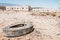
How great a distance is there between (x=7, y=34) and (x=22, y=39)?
1147 mm

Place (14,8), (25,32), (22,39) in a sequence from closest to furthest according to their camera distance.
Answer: (22,39) → (25,32) → (14,8)

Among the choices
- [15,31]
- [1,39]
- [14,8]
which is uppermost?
[15,31]

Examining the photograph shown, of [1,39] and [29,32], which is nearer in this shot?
[1,39]

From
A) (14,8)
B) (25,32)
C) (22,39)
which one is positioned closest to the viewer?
(22,39)

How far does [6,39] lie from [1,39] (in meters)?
0.37

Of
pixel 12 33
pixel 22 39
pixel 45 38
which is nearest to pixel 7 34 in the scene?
pixel 12 33

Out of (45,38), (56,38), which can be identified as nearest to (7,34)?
(45,38)

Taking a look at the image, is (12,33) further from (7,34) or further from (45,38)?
(45,38)

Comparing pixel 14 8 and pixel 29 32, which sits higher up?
pixel 29 32

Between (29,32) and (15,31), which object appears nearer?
(15,31)

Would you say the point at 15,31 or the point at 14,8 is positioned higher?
the point at 15,31

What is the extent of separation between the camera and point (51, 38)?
25.2ft

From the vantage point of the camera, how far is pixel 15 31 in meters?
8.00

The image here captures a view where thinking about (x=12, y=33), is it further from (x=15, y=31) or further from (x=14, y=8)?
(x=14, y=8)
